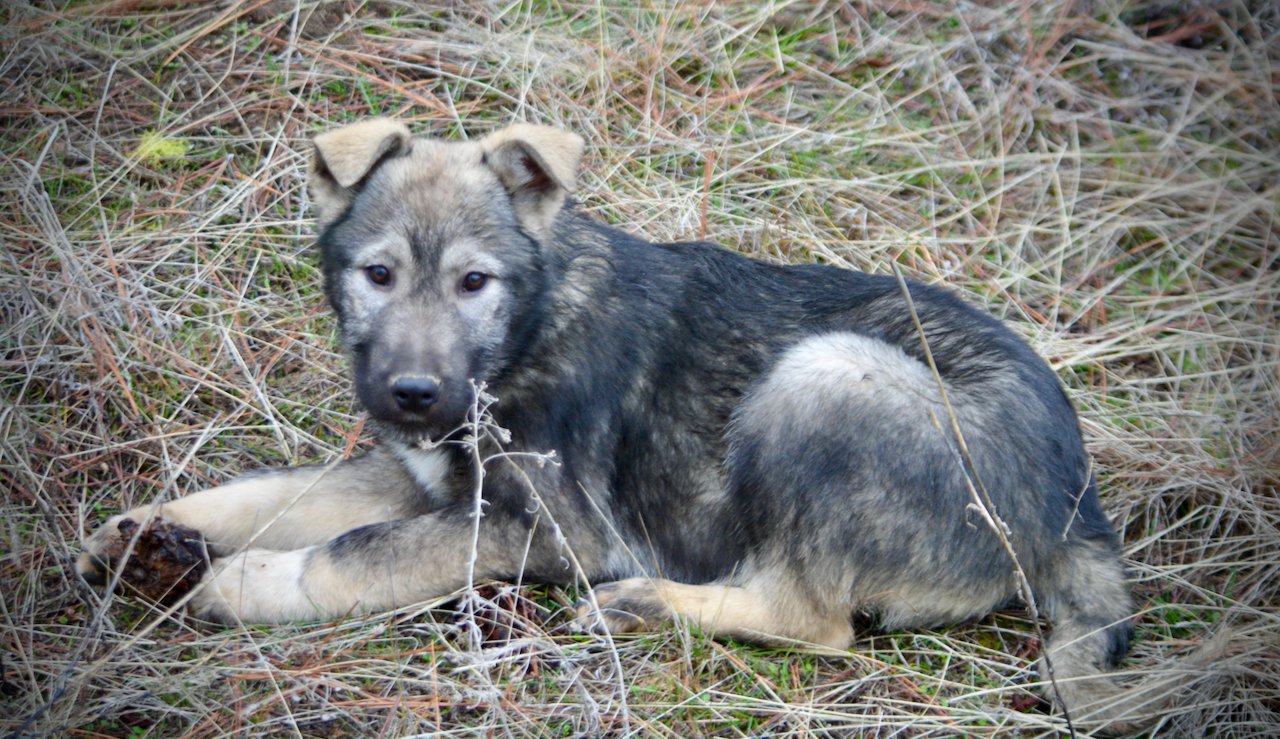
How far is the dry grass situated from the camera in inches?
149

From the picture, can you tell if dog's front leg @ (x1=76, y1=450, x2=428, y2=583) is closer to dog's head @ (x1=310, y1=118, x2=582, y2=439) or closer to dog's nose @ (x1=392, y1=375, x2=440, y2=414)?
dog's head @ (x1=310, y1=118, x2=582, y2=439)

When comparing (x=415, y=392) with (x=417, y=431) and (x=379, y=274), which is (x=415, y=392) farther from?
(x=379, y=274)

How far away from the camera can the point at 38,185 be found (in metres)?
5.82

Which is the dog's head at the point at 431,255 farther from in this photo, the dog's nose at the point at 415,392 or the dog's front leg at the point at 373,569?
the dog's front leg at the point at 373,569

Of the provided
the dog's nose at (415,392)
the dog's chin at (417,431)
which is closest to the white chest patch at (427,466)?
the dog's chin at (417,431)

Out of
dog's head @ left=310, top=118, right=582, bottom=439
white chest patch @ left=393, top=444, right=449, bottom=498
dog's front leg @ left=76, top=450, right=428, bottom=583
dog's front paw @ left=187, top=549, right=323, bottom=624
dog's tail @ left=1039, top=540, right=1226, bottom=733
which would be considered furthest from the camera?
dog's front leg @ left=76, top=450, right=428, bottom=583

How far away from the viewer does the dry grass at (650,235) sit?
149 inches

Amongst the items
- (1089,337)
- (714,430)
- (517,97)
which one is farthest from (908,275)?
(517,97)

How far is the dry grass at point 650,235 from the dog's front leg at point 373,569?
0.10 metres

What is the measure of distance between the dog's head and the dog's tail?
2.16 m

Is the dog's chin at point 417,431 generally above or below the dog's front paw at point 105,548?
above

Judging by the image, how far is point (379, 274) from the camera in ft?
→ 13.2

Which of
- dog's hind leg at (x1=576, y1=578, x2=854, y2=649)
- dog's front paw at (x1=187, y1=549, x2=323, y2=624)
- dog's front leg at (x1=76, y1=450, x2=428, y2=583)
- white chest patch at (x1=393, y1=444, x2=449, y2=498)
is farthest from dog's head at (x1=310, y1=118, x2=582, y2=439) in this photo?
dog's hind leg at (x1=576, y1=578, x2=854, y2=649)

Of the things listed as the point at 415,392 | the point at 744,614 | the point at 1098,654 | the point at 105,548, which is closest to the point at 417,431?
the point at 415,392
